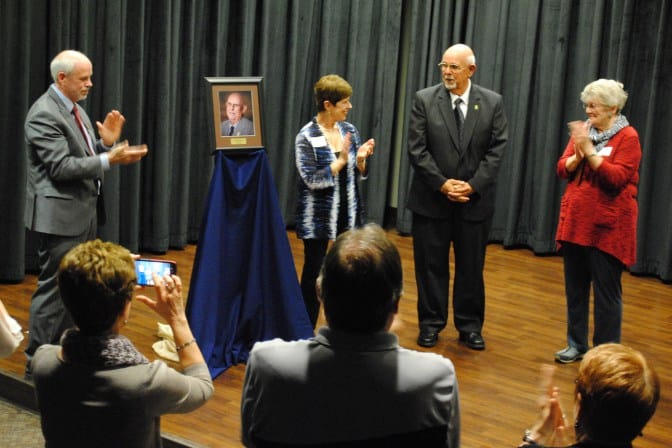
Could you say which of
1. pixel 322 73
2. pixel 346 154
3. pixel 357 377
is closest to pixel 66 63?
pixel 346 154

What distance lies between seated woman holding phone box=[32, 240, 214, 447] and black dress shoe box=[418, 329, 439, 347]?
9.82ft

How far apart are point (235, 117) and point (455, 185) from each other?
3.91 feet

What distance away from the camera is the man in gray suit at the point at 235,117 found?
4.50m

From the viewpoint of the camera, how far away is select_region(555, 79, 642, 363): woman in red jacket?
459 centimetres

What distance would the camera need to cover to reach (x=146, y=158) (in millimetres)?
6746

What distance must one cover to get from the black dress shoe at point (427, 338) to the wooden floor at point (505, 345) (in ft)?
0.16

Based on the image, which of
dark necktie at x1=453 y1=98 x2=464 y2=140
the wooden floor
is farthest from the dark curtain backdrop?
dark necktie at x1=453 y1=98 x2=464 y2=140

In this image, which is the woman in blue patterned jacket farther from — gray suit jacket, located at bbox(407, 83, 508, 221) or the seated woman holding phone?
the seated woman holding phone

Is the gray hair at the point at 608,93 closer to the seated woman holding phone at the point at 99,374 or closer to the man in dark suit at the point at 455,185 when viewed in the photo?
the man in dark suit at the point at 455,185

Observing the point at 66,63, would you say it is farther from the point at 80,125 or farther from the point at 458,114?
the point at 458,114

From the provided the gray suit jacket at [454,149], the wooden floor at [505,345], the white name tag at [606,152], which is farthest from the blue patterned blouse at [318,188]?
the white name tag at [606,152]

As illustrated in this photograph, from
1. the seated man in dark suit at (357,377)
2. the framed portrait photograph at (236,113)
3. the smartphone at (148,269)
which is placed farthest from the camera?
the framed portrait photograph at (236,113)

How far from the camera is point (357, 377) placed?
6.26 feet

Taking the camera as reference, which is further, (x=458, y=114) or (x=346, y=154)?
(x=458, y=114)
